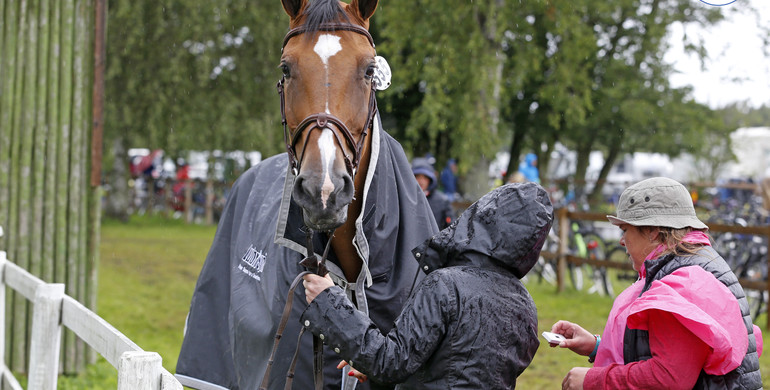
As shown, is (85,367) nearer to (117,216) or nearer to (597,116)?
(117,216)

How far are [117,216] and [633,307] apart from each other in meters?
19.5

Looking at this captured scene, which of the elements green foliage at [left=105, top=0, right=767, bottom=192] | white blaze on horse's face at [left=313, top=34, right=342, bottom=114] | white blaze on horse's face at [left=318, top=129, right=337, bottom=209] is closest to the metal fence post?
green foliage at [left=105, top=0, right=767, bottom=192]

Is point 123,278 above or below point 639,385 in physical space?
below

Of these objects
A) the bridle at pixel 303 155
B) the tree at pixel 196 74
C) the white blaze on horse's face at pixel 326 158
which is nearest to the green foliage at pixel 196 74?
the tree at pixel 196 74

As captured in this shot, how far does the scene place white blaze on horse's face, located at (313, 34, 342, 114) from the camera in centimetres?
238

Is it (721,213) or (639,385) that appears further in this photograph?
(721,213)

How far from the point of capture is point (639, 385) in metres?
2.13

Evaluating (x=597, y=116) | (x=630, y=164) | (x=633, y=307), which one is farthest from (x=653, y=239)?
(x=630, y=164)

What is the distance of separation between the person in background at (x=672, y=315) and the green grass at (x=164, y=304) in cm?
356

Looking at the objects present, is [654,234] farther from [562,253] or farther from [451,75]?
[451,75]

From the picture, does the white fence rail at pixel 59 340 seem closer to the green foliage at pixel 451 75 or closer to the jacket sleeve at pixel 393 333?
the jacket sleeve at pixel 393 333

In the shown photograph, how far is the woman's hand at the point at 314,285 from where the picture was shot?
2.23 meters

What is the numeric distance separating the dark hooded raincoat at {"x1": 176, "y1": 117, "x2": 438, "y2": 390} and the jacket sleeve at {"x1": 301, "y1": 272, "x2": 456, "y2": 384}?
39 centimetres

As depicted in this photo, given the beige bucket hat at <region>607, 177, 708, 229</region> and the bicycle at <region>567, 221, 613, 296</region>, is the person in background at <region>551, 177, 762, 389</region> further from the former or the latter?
the bicycle at <region>567, 221, 613, 296</region>
